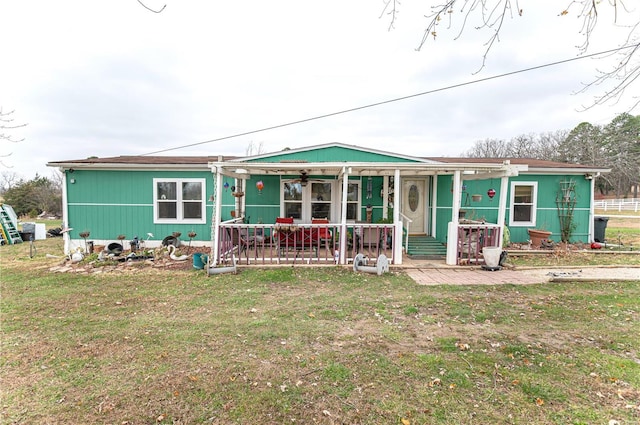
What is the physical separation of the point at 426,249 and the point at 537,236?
3.97 m

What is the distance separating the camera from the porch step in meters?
7.92

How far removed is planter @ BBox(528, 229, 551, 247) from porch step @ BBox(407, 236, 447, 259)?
3302 mm

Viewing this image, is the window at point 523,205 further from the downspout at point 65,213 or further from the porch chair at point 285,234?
the downspout at point 65,213

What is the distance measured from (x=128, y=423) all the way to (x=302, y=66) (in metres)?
10.9

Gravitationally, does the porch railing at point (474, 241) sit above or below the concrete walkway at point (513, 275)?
above

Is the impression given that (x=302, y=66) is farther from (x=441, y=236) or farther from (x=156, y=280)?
(x=156, y=280)

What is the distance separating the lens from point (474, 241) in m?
7.46

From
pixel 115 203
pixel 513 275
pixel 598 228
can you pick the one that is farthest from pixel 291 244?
pixel 598 228

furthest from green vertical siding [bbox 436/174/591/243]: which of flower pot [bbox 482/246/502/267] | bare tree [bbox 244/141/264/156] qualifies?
bare tree [bbox 244/141/264/156]

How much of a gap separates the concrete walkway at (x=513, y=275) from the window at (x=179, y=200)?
6749mm

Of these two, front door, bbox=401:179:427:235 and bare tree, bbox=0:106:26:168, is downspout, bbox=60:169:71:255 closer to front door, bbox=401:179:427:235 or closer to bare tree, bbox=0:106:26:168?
bare tree, bbox=0:106:26:168

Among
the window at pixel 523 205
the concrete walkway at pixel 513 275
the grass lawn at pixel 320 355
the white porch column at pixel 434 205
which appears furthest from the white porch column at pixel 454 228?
the window at pixel 523 205

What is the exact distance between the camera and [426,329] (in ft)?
11.9

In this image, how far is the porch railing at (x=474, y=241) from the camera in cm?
696
